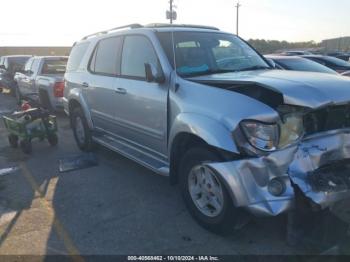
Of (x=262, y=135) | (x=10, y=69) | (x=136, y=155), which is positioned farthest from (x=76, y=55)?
(x=10, y=69)

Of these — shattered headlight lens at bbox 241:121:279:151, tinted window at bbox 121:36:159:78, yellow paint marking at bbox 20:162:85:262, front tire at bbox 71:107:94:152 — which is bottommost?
yellow paint marking at bbox 20:162:85:262

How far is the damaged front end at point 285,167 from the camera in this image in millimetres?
3324

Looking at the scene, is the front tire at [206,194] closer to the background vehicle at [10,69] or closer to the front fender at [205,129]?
the front fender at [205,129]

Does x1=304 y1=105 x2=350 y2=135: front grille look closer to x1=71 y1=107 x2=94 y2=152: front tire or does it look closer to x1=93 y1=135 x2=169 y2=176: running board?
x1=93 y1=135 x2=169 y2=176: running board

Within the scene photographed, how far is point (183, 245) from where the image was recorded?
3844 millimetres

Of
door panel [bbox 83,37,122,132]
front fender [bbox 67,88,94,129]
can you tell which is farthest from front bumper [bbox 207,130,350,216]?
front fender [bbox 67,88,94,129]

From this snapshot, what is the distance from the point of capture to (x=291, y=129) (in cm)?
352

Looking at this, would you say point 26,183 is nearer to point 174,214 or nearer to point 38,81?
point 174,214

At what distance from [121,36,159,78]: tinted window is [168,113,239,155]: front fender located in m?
0.97

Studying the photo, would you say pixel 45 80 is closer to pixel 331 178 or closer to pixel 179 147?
pixel 179 147

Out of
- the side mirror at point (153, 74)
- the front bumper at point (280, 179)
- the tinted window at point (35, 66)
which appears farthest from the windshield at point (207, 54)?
the tinted window at point (35, 66)

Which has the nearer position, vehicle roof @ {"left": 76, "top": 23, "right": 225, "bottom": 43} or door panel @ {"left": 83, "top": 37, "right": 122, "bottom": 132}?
vehicle roof @ {"left": 76, "top": 23, "right": 225, "bottom": 43}

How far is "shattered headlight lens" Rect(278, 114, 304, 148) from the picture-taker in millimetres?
3475

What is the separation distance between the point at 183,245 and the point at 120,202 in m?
1.34
